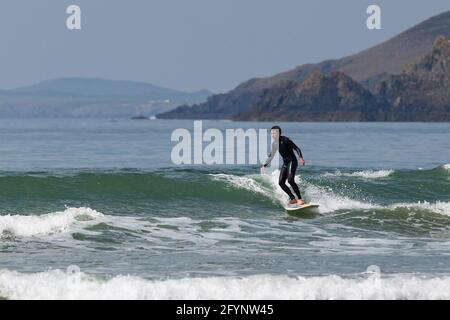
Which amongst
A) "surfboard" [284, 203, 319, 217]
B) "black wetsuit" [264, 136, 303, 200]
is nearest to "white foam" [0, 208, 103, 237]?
"black wetsuit" [264, 136, 303, 200]

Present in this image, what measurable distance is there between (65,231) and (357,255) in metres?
6.39

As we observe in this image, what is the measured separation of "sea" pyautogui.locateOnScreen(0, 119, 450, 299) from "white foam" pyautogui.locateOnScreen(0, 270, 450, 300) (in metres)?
0.02

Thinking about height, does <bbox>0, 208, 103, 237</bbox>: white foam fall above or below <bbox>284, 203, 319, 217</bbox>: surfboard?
above

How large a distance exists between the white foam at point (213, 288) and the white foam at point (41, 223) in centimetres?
495

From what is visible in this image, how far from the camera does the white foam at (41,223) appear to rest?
62.8 ft

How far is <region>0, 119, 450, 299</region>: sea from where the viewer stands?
1384 cm

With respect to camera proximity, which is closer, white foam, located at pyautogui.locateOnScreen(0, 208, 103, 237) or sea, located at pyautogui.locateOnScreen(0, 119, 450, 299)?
sea, located at pyautogui.locateOnScreen(0, 119, 450, 299)

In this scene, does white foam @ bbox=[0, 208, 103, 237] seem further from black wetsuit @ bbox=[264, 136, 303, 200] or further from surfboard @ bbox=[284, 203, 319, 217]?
surfboard @ bbox=[284, 203, 319, 217]

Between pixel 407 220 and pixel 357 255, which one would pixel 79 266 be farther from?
pixel 407 220

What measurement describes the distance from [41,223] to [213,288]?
724 centimetres

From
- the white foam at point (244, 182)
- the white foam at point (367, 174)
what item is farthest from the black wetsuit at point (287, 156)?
the white foam at point (367, 174)

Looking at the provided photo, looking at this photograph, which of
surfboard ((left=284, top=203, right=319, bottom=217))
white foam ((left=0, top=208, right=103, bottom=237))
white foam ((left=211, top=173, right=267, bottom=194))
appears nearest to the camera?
white foam ((left=0, top=208, right=103, bottom=237))

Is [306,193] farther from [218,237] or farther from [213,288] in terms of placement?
[213,288]
